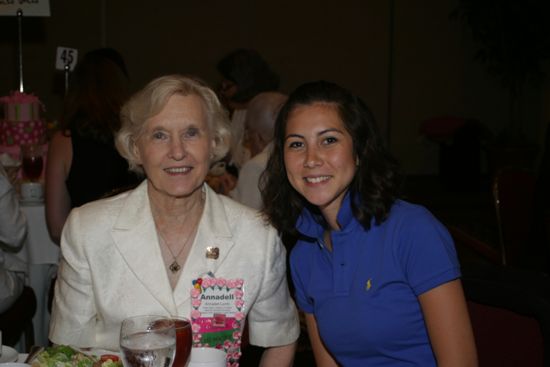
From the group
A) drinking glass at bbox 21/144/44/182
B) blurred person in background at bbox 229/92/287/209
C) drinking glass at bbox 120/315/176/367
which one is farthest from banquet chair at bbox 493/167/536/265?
drinking glass at bbox 120/315/176/367

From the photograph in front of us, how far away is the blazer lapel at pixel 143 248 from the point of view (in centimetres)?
200

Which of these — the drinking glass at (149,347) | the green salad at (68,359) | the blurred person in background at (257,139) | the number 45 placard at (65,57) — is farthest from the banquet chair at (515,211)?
the number 45 placard at (65,57)

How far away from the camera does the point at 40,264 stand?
3904mm

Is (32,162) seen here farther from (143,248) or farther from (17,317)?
(143,248)

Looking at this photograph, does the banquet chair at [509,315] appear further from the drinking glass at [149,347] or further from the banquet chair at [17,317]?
the banquet chair at [17,317]

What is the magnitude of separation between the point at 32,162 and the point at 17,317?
43.9 inches

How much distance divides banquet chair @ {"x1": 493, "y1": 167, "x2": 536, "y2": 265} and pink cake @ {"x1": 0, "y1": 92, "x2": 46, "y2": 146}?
2.91m

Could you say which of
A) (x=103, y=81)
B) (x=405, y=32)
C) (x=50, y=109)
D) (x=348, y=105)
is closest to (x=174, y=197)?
(x=348, y=105)

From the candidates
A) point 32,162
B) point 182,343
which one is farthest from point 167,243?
point 32,162

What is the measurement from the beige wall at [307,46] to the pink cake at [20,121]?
18.0 ft

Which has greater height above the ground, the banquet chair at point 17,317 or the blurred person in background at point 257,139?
the blurred person in background at point 257,139

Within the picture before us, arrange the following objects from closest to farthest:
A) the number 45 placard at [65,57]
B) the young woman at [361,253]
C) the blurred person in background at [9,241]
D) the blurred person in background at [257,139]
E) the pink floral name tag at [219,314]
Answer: the young woman at [361,253]
the pink floral name tag at [219,314]
the blurred person in background at [9,241]
the blurred person in background at [257,139]
the number 45 placard at [65,57]

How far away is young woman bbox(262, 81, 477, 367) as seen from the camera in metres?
1.83

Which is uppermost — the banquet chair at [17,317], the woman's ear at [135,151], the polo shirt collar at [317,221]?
the woman's ear at [135,151]
